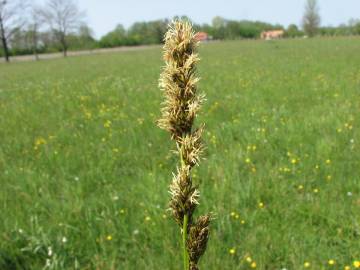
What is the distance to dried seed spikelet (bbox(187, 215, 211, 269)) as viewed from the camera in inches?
34.6

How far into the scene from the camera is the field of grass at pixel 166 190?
319 cm

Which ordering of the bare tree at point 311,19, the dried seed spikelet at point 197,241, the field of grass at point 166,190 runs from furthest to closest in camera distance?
the bare tree at point 311,19 → the field of grass at point 166,190 → the dried seed spikelet at point 197,241

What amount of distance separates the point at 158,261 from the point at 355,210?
2.04 metres

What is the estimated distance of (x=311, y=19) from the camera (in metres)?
124

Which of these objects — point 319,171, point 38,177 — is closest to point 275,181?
point 319,171

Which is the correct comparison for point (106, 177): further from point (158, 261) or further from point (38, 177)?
point (158, 261)

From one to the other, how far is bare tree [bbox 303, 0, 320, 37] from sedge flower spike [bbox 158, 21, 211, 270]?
431 feet

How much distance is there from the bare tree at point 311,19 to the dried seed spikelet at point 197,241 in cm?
13122

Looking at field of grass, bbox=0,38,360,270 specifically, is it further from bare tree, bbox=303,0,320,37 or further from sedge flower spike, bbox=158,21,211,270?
→ bare tree, bbox=303,0,320,37

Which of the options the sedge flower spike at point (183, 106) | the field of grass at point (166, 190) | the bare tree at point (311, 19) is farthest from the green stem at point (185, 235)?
the bare tree at point (311, 19)

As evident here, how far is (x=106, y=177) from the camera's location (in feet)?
16.2

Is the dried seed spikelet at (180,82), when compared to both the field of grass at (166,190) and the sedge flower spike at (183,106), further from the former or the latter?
the field of grass at (166,190)

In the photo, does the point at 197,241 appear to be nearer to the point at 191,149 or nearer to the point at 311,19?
the point at 191,149

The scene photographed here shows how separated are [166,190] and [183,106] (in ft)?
11.1
